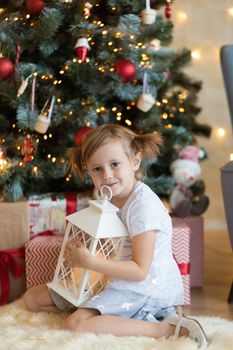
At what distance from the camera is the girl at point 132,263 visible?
1.47m

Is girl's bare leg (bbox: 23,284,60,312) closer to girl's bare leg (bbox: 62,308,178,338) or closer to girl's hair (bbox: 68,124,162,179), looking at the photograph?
girl's bare leg (bbox: 62,308,178,338)

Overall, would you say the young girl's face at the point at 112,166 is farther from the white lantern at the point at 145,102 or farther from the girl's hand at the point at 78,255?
the white lantern at the point at 145,102

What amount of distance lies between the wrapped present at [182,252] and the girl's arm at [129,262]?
43 cm

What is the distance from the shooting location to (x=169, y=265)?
5.21ft

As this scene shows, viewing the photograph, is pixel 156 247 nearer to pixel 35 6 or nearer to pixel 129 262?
pixel 129 262

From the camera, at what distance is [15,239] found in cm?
196

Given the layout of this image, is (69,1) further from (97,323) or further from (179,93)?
(97,323)

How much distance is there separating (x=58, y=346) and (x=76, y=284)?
0.24 meters

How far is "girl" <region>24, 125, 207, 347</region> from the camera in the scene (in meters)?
1.47

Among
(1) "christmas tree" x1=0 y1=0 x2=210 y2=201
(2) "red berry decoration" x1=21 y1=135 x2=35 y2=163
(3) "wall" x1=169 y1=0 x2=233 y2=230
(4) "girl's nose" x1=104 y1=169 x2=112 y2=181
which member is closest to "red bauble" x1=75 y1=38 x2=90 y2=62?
(1) "christmas tree" x1=0 y1=0 x2=210 y2=201

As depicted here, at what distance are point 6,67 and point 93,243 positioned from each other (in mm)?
803

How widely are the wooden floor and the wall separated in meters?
0.49

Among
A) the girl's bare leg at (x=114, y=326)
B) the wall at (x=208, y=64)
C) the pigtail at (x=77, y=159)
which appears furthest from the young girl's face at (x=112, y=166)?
the wall at (x=208, y=64)

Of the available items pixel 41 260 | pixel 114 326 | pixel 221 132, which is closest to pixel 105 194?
pixel 114 326
